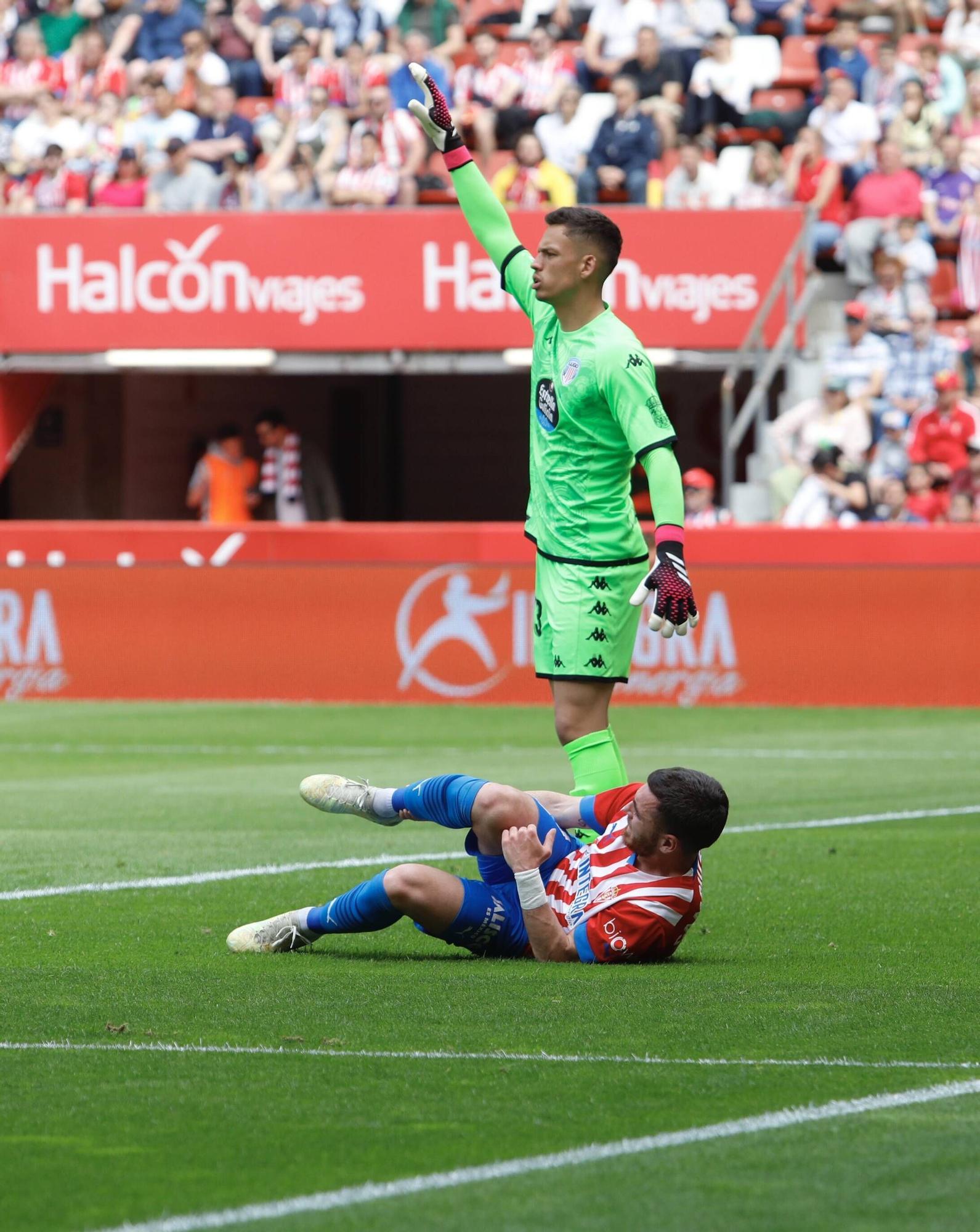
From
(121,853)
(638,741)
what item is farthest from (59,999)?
(638,741)

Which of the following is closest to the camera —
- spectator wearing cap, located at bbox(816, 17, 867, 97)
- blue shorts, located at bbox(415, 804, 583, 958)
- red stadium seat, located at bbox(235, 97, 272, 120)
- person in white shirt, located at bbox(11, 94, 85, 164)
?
blue shorts, located at bbox(415, 804, 583, 958)

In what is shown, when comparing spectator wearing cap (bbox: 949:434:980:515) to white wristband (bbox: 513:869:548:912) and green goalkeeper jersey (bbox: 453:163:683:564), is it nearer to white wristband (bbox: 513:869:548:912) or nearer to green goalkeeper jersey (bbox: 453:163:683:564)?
green goalkeeper jersey (bbox: 453:163:683:564)

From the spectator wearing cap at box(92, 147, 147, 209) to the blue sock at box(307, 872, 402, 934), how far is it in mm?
18251

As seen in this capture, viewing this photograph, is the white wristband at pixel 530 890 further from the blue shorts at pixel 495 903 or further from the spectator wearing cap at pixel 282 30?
the spectator wearing cap at pixel 282 30

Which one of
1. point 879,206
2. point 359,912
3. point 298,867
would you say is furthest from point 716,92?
point 359,912

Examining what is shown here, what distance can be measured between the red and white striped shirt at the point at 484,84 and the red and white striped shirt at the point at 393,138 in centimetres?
73

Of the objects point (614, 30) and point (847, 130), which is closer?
point (847, 130)

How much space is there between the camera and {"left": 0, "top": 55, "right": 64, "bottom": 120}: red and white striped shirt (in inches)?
1006

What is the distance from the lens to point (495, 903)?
22.4 ft

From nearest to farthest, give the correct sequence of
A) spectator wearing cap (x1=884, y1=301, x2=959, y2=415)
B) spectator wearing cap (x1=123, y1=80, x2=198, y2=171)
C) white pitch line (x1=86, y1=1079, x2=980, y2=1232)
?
white pitch line (x1=86, y1=1079, x2=980, y2=1232), spectator wearing cap (x1=884, y1=301, x2=959, y2=415), spectator wearing cap (x1=123, y1=80, x2=198, y2=171)

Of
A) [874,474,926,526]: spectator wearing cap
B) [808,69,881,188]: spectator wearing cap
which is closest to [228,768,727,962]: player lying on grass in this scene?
[874,474,926,526]: spectator wearing cap

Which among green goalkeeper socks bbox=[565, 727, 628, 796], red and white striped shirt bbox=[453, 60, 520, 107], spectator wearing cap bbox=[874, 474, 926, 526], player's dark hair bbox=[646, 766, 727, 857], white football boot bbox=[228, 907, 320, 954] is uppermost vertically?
red and white striped shirt bbox=[453, 60, 520, 107]

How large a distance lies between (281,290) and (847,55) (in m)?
6.32

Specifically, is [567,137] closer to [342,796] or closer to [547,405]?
[547,405]
